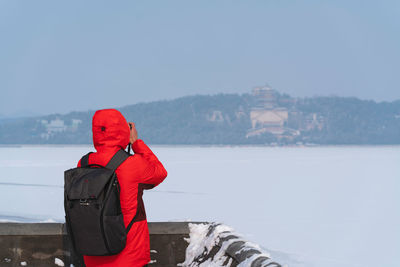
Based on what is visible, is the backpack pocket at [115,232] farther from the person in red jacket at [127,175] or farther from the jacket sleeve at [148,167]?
the jacket sleeve at [148,167]

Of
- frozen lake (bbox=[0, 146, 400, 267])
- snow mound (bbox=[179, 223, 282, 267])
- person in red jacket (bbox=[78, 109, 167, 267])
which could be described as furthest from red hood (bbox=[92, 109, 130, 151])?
frozen lake (bbox=[0, 146, 400, 267])

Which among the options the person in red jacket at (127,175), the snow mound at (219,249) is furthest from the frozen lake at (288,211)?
the person in red jacket at (127,175)

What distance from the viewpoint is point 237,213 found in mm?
24922

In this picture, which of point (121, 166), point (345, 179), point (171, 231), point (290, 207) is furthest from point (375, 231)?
point (345, 179)

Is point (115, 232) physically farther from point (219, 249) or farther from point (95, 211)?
point (219, 249)

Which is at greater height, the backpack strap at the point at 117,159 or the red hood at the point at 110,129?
the red hood at the point at 110,129

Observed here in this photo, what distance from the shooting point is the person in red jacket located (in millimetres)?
3053

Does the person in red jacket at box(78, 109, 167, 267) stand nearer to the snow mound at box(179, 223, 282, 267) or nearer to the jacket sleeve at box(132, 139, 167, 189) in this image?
the jacket sleeve at box(132, 139, 167, 189)

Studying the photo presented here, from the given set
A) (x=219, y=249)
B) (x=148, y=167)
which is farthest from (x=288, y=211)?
(x=148, y=167)

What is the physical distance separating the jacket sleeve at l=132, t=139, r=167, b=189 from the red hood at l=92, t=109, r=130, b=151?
0.34 feet

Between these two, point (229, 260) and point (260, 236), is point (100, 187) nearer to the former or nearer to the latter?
point (229, 260)

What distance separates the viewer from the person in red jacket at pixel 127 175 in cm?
305

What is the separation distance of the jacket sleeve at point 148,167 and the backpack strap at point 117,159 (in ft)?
0.21

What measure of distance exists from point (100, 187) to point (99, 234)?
248 mm
